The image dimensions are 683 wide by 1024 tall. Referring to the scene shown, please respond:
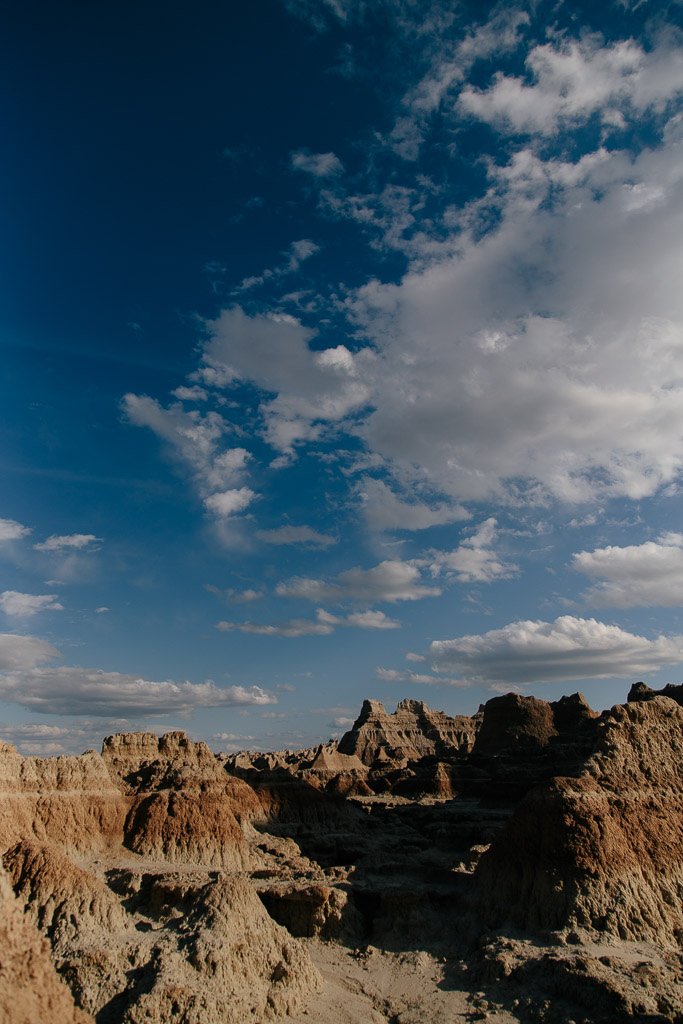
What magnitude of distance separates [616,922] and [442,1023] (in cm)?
997

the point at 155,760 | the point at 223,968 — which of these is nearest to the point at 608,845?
the point at 223,968

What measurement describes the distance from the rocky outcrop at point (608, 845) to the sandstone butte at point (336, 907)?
97 mm

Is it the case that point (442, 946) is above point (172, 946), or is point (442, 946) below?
below

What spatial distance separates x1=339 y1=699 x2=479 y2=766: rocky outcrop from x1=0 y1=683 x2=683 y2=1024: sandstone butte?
113 meters

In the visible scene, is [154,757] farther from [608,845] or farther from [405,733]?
[405,733]

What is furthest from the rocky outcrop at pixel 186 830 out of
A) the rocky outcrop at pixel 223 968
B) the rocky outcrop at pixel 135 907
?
the rocky outcrop at pixel 223 968

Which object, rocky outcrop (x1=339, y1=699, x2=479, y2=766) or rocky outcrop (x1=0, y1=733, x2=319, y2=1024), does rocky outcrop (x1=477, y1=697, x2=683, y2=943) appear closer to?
rocky outcrop (x1=0, y1=733, x2=319, y2=1024)

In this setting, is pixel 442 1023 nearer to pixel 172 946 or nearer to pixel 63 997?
pixel 172 946

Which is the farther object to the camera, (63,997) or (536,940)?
(536,940)

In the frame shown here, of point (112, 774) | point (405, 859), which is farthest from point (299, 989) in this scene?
point (112, 774)

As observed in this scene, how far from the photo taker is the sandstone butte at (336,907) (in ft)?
82.8

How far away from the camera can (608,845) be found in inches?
1266

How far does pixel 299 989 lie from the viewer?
28922 mm

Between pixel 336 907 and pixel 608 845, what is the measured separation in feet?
62.9
